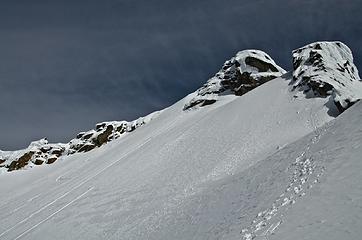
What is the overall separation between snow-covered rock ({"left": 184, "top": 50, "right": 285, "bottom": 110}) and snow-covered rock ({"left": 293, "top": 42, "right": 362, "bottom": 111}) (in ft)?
41.8

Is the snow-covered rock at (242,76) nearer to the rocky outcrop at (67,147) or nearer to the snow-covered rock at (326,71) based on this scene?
the snow-covered rock at (326,71)

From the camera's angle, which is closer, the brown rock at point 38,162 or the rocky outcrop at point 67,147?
the rocky outcrop at point 67,147

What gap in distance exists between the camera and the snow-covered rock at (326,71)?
40000 mm

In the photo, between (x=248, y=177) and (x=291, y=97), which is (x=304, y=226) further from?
(x=291, y=97)

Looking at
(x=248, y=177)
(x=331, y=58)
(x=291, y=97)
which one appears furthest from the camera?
(x=331, y=58)

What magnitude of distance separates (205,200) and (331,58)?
Answer: 1206 inches

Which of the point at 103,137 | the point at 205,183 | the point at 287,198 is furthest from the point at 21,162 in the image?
the point at 287,198

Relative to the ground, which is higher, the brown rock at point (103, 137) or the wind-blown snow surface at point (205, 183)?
the brown rock at point (103, 137)

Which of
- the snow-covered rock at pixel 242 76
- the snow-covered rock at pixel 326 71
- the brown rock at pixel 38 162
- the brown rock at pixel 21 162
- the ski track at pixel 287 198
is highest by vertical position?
the brown rock at pixel 21 162

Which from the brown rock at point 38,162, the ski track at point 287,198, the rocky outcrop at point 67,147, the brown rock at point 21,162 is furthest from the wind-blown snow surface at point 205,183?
the brown rock at point 21,162

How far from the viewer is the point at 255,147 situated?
33.3 metres

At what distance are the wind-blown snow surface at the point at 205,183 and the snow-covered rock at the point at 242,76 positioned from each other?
11418mm

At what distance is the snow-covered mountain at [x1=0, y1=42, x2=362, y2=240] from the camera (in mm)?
15734

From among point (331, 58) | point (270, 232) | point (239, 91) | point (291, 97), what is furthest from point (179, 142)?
point (270, 232)
